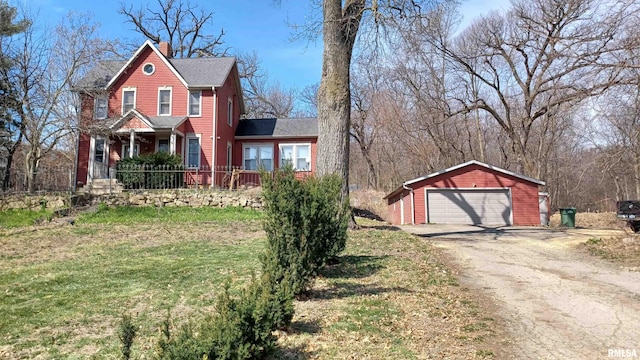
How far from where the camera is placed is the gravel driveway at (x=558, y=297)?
3678 millimetres

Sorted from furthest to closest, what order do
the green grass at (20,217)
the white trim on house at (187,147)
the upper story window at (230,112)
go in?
1. the upper story window at (230,112)
2. the white trim on house at (187,147)
3. the green grass at (20,217)

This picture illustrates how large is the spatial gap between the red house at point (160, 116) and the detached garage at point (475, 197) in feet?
21.6

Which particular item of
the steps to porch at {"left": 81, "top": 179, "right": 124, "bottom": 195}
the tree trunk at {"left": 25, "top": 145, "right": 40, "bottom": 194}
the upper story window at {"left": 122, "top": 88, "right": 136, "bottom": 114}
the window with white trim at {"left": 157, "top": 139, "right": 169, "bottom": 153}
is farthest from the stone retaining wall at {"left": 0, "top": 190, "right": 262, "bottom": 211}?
the upper story window at {"left": 122, "top": 88, "right": 136, "bottom": 114}

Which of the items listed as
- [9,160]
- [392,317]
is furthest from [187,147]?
[392,317]

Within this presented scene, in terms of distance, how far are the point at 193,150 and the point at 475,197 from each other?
14.9 metres

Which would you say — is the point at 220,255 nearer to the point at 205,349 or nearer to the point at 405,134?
the point at 205,349

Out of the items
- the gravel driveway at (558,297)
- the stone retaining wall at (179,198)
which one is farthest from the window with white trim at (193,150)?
the gravel driveway at (558,297)

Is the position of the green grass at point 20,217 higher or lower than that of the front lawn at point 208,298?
higher

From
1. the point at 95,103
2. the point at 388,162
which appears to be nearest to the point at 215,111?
the point at 95,103

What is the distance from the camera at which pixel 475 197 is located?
64.9 feet

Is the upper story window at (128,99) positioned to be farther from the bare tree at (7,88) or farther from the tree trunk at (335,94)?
the tree trunk at (335,94)

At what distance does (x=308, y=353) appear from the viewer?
135 inches

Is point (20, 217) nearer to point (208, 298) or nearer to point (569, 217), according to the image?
point (208, 298)

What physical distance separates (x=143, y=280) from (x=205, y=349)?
→ 13.1ft
